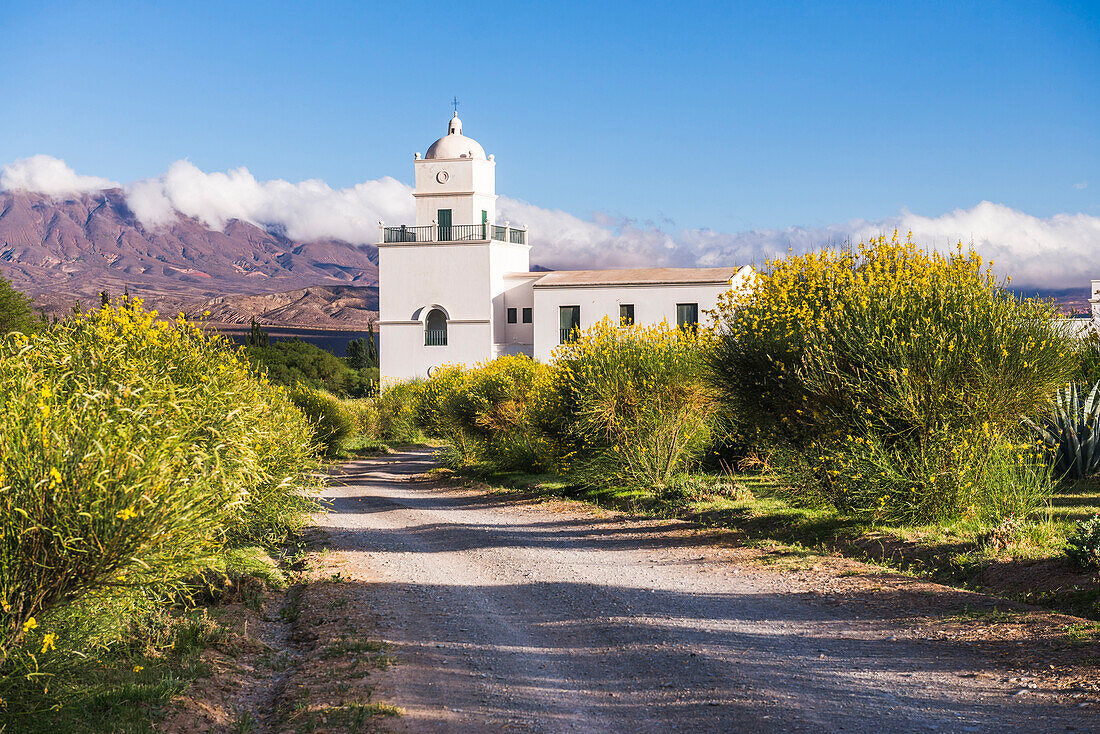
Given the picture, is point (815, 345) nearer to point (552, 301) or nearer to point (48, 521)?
point (48, 521)

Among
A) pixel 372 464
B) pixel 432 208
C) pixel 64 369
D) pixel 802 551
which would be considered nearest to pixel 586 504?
pixel 802 551

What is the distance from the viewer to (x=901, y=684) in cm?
638

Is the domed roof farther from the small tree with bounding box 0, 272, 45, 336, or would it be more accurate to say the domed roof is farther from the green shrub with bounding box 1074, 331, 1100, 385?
the green shrub with bounding box 1074, 331, 1100, 385

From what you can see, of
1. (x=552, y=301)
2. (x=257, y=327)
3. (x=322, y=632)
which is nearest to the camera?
(x=322, y=632)

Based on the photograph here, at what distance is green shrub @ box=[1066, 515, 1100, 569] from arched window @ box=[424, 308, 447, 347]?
46.6 m

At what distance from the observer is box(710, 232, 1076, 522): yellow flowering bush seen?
11.1m

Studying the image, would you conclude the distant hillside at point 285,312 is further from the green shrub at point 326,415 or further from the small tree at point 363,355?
the green shrub at point 326,415

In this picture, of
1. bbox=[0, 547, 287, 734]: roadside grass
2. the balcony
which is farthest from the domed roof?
bbox=[0, 547, 287, 734]: roadside grass

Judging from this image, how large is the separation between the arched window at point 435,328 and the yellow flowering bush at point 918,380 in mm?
42477

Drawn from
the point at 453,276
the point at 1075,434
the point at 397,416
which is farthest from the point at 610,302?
the point at 1075,434

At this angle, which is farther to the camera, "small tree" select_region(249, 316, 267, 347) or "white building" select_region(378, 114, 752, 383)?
"small tree" select_region(249, 316, 267, 347)

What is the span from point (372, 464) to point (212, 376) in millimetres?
27188

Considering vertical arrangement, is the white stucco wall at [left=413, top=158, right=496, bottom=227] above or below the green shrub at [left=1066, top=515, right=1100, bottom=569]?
above

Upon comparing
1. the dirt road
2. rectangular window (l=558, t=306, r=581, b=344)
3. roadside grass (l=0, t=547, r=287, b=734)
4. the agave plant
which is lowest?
the dirt road
